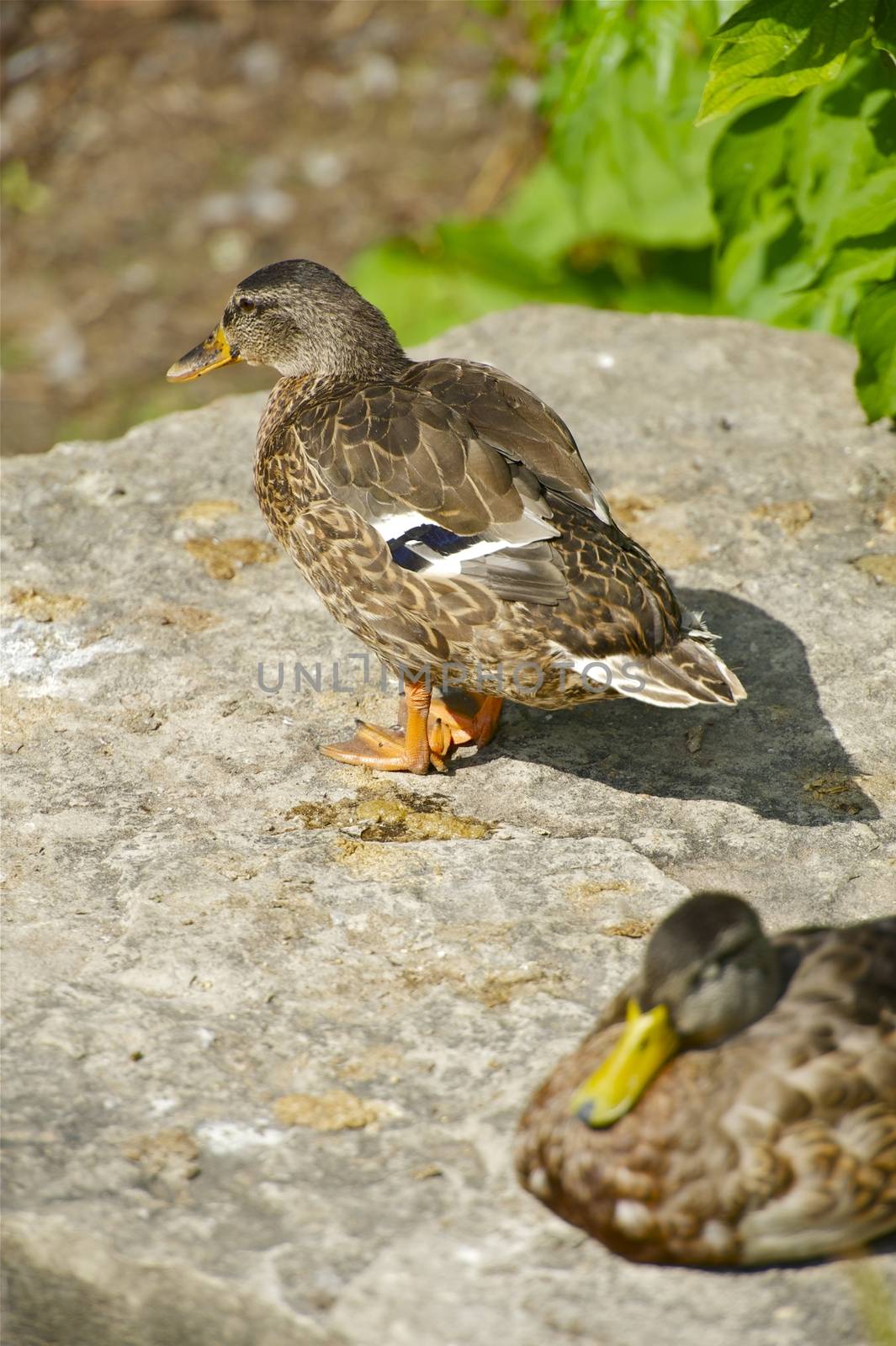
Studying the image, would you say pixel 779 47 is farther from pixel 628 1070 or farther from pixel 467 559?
pixel 628 1070

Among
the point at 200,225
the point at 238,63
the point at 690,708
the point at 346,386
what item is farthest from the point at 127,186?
the point at 690,708

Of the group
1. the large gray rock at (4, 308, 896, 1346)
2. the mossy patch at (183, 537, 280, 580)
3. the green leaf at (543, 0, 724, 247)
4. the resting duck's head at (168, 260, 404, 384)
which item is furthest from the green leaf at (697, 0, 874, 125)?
the mossy patch at (183, 537, 280, 580)

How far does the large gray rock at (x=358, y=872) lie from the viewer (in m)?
2.65

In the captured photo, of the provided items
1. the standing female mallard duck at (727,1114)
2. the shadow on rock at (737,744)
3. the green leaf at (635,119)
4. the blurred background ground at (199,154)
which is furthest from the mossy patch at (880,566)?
the blurred background ground at (199,154)

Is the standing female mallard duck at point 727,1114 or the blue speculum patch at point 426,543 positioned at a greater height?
the blue speculum patch at point 426,543

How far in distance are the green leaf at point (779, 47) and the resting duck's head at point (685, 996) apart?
2.35 meters

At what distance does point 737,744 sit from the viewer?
4.19 metres

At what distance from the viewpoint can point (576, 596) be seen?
3807 millimetres

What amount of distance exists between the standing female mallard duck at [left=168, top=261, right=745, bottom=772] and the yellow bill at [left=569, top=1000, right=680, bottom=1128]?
1199 mm

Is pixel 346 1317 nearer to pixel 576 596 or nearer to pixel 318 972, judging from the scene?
pixel 318 972

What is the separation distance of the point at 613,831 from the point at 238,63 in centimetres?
806

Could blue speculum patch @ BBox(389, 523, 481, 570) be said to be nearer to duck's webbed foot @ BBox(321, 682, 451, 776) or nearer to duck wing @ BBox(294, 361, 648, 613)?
duck wing @ BBox(294, 361, 648, 613)

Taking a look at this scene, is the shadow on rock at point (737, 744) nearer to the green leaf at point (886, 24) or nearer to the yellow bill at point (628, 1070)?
the yellow bill at point (628, 1070)

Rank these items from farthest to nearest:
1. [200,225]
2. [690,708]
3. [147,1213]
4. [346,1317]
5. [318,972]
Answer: [200,225] → [690,708] → [318,972] → [147,1213] → [346,1317]
